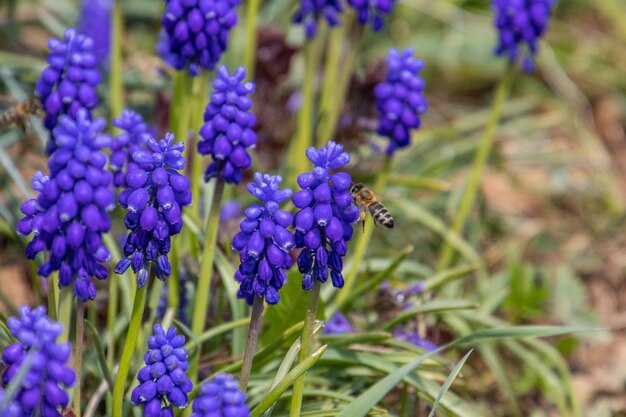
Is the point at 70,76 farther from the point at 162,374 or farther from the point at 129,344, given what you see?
the point at 162,374

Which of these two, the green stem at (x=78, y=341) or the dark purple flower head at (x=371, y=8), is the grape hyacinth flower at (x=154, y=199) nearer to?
the green stem at (x=78, y=341)

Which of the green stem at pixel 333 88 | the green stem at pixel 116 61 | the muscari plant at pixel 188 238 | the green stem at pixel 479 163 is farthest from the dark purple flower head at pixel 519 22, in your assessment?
the green stem at pixel 116 61

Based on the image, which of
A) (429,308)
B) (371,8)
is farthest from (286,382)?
(371,8)

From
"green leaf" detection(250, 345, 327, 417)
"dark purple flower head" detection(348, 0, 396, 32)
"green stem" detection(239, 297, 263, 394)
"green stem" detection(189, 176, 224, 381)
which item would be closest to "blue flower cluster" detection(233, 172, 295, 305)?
"green stem" detection(239, 297, 263, 394)

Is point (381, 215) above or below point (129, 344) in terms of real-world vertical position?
above

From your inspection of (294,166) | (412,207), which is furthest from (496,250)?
(294,166)

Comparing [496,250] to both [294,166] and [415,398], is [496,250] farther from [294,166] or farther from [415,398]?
[415,398]
